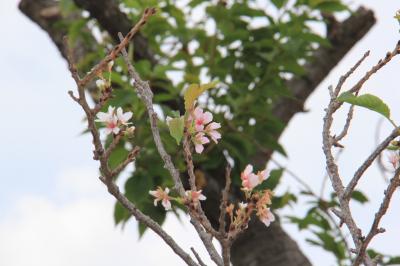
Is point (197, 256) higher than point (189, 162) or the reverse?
the reverse

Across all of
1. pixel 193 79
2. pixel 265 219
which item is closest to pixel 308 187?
pixel 193 79

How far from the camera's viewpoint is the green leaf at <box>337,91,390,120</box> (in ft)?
5.97

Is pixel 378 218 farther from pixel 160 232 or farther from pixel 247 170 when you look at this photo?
pixel 160 232

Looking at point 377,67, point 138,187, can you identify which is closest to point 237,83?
point 138,187

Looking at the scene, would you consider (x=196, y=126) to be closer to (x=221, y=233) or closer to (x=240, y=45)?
(x=221, y=233)

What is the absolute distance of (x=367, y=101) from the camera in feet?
6.00

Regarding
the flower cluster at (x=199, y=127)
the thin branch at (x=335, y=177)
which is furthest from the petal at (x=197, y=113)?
the thin branch at (x=335, y=177)

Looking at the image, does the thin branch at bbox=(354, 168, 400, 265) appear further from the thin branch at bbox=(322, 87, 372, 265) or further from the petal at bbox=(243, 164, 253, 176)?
the petal at bbox=(243, 164, 253, 176)

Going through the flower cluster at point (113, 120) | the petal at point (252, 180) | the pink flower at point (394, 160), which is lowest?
the pink flower at point (394, 160)

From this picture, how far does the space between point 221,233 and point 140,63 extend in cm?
240

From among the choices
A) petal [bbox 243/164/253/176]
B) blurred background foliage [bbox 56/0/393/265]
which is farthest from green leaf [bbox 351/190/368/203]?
petal [bbox 243/164/253/176]

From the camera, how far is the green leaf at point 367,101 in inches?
71.7

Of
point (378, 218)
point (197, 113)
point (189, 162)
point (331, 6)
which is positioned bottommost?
point (378, 218)

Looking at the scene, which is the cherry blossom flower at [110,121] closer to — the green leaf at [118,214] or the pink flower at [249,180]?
the pink flower at [249,180]
